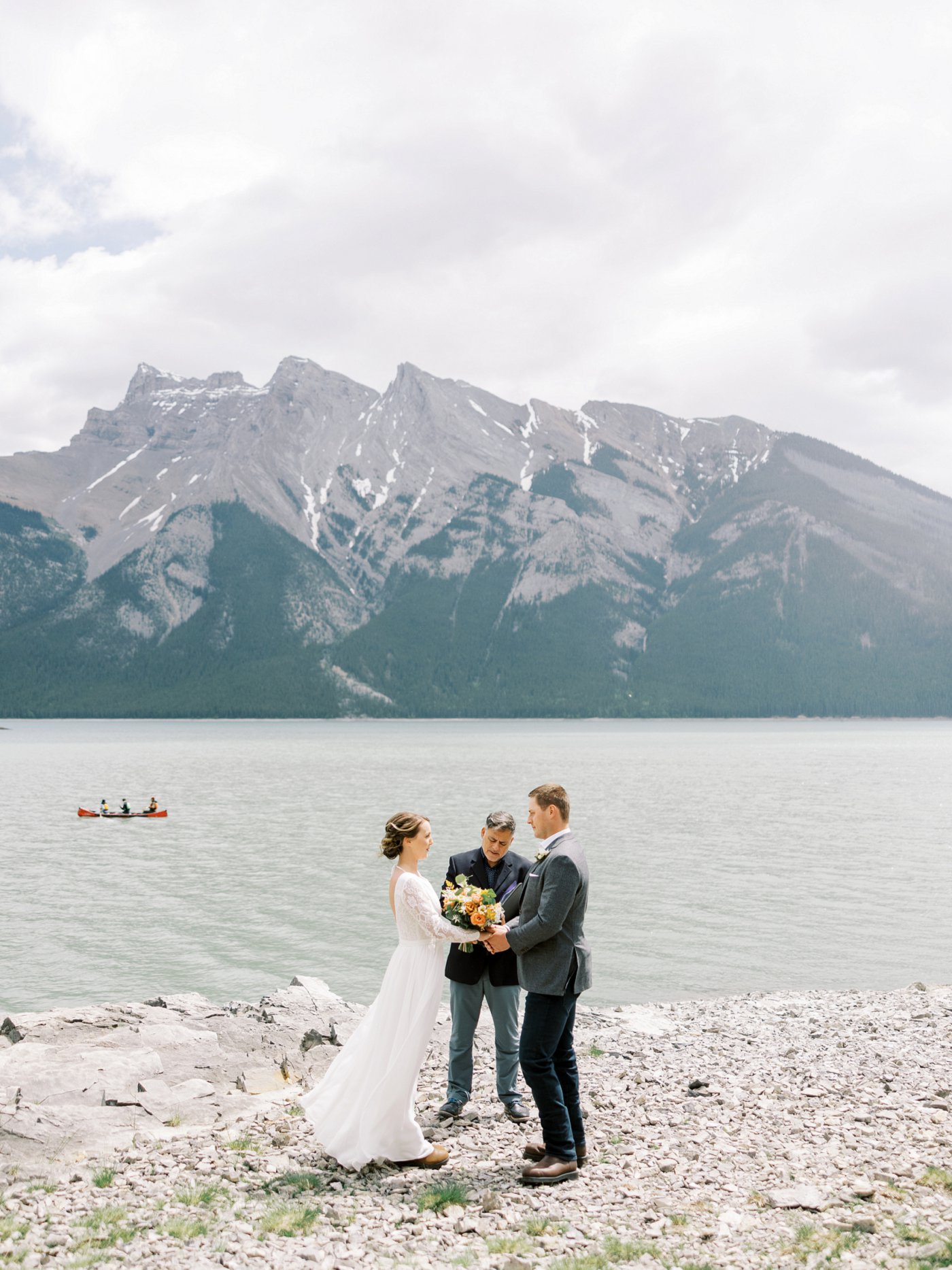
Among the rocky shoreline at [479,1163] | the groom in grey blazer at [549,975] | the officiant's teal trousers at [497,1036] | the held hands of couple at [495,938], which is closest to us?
the rocky shoreline at [479,1163]

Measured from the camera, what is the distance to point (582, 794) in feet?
245

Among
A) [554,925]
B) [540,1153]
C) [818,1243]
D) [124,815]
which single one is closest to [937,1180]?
[818,1243]

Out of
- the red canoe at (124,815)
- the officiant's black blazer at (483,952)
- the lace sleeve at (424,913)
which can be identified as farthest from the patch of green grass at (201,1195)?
the red canoe at (124,815)

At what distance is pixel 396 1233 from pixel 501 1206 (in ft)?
3.37

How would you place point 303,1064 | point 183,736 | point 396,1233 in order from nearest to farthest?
point 396,1233
point 303,1064
point 183,736

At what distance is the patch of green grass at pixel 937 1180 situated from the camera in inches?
323

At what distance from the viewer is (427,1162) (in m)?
9.07

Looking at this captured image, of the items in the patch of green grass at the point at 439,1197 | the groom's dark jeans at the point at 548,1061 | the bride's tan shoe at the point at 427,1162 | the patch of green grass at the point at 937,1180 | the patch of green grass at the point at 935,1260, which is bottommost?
the bride's tan shoe at the point at 427,1162

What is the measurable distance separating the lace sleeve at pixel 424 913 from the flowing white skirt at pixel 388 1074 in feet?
0.86

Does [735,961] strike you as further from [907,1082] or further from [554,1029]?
[554,1029]

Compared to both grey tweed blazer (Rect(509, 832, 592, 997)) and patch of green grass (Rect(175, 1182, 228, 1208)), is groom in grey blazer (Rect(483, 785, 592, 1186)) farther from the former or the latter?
patch of green grass (Rect(175, 1182, 228, 1208))

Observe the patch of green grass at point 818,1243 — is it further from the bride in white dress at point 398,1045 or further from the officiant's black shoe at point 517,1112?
the officiant's black shoe at point 517,1112

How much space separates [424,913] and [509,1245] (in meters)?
2.88

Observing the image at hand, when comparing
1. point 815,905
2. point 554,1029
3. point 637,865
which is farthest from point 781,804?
point 554,1029
